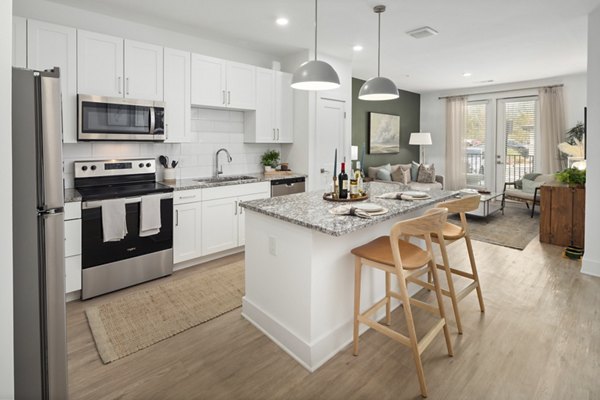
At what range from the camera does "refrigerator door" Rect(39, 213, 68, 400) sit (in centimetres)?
145

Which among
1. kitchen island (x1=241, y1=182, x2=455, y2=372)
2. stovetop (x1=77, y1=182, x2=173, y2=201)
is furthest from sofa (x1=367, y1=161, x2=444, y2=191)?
stovetop (x1=77, y1=182, x2=173, y2=201)

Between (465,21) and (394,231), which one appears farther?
(465,21)

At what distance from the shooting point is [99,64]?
3.17 metres

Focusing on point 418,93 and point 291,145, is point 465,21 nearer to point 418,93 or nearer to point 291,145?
point 291,145

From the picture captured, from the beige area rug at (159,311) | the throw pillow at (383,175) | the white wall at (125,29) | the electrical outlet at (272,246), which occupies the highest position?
the white wall at (125,29)

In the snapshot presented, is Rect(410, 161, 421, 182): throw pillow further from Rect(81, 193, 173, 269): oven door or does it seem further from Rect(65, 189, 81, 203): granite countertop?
Rect(65, 189, 81, 203): granite countertop

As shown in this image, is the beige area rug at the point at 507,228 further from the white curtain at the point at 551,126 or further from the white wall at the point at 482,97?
the white wall at the point at 482,97

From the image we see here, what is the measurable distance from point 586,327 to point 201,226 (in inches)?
135

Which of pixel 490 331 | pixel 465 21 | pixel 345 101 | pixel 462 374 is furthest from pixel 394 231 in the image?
pixel 345 101

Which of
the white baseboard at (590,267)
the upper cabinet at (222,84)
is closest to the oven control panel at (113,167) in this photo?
the upper cabinet at (222,84)

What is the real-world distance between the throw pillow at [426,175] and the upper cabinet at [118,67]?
554 cm

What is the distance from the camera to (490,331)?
2451 millimetres

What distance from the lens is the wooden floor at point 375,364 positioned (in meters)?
1.87

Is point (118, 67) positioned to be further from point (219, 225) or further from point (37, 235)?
point (37, 235)
